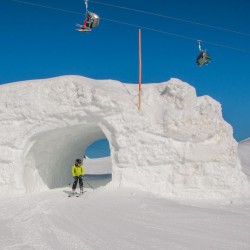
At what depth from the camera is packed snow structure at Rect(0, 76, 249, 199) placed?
493 inches

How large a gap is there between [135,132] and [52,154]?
163 inches

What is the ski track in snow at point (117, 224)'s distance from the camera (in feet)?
20.0

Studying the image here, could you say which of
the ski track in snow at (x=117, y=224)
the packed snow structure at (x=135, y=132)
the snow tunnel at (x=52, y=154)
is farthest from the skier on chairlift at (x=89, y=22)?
the ski track in snow at (x=117, y=224)

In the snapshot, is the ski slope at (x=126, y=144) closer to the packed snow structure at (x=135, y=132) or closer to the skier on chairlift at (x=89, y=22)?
the packed snow structure at (x=135, y=132)

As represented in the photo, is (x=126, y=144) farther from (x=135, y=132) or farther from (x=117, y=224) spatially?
(x=117, y=224)

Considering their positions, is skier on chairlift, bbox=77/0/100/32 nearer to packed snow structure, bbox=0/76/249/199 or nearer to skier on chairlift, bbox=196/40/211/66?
packed snow structure, bbox=0/76/249/199

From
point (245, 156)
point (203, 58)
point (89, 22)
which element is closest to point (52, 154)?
point (89, 22)

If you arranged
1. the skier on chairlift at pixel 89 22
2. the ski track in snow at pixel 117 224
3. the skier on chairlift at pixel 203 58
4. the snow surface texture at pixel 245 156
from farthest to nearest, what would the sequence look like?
1. the snow surface texture at pixel 245 156
2. the skier on chairlift at pixel 203 58
3. the skier on chairlift at pixel 89 22
4. the ski track in snow at pixel 117 224

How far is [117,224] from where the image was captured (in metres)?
7.75

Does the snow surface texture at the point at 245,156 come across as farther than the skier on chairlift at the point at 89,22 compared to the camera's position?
Yes

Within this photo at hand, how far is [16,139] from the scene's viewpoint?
1298 centimetres

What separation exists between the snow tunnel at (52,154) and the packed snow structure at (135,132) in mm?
64

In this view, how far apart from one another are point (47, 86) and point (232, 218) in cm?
839

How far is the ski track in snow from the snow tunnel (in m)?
2.09
